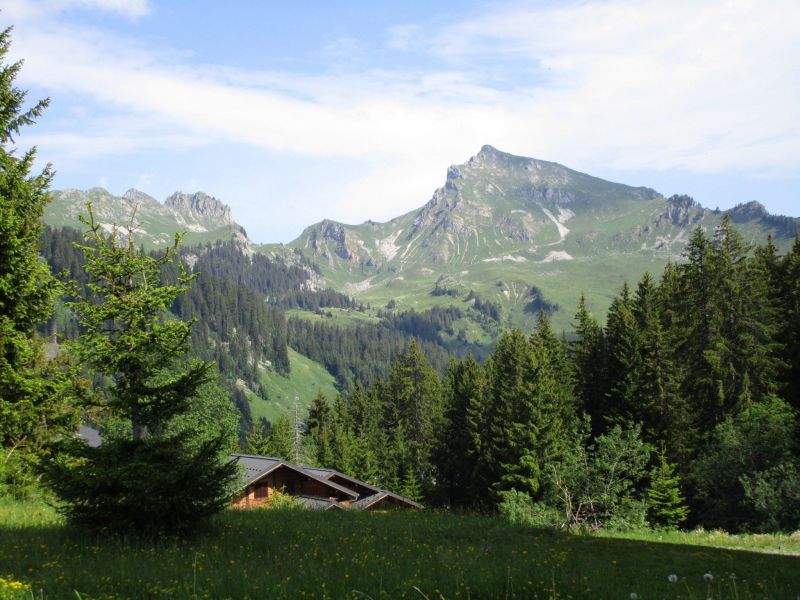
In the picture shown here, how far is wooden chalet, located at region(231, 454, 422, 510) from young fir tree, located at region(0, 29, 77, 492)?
25.6 metres

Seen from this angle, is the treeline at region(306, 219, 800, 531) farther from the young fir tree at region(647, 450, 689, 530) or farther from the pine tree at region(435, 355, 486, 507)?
the pine tree at region(435, 355, 486, 507)

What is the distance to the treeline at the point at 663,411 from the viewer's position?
37.4 metres

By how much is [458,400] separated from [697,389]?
29492 millimetres

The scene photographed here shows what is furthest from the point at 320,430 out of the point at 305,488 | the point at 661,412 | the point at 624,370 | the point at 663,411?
the point at 663,411

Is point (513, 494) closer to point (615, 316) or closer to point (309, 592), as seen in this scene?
point (615, 316)

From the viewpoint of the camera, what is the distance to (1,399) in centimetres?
1891

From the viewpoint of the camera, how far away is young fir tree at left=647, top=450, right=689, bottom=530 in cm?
4144

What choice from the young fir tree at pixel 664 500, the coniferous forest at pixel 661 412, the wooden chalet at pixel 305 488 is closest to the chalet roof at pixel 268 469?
the wooden chalet at pixel 305 488

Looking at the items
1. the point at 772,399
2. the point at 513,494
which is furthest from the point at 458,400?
the point at 772,399

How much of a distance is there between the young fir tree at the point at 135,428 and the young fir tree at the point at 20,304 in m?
5.86

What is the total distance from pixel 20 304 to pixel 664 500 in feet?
136

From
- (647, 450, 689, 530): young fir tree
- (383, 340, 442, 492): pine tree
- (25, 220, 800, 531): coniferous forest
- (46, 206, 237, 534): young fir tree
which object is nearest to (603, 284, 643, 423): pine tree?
(25, 220, 800, 531): coniferous forest

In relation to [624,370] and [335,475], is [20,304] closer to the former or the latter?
[335,475]

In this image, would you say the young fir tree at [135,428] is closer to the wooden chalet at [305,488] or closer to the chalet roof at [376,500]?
the wooden chalet at [305,488]
